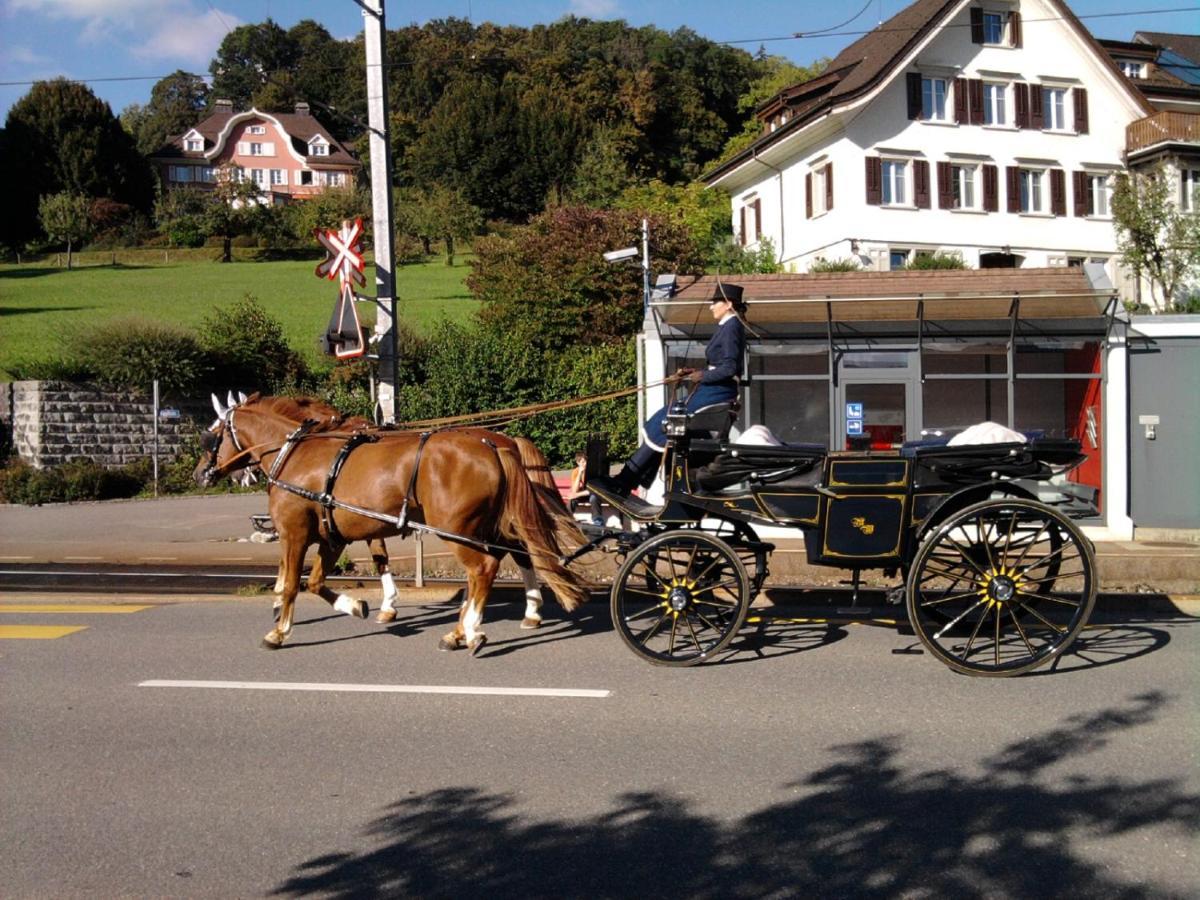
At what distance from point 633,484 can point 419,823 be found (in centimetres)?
411

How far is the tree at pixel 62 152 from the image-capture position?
74562mm

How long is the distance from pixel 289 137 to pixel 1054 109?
240ft

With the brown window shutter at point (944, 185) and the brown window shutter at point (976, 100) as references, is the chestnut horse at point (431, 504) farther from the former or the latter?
the brown window shutter at point (976, 100)

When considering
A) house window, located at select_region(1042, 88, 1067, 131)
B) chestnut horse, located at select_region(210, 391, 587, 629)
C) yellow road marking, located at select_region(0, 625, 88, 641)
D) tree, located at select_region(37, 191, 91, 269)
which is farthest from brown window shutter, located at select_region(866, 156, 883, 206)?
tree, located at select_region(37, 191, 91, 269)

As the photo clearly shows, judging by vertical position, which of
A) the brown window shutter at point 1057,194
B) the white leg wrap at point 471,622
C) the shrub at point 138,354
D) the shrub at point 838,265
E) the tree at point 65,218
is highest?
the tree at point 65,218

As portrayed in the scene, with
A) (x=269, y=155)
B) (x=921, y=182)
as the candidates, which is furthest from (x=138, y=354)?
(x=269, y=155)

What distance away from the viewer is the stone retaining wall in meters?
25.4

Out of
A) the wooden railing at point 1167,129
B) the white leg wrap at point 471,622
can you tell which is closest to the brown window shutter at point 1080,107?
the wooden railing at point 1167,129

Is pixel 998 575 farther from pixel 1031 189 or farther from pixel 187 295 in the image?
pixel 187 295

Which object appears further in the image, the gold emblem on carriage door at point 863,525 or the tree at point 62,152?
the tree at point 62,152

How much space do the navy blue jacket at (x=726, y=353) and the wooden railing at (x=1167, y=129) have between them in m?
37.6

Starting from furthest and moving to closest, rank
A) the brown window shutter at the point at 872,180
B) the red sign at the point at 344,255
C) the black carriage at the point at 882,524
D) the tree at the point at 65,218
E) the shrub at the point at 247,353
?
the tree at the point at 65,218, the brown window shutter at the point at 872,180, the shrub at the point at 247,353, the red sign at the point at 344,255, the black carriage at the point at 882,524

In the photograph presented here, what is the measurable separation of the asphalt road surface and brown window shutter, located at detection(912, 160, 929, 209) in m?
33.2

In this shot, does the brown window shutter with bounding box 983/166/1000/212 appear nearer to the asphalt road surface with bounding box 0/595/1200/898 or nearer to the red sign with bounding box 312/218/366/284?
the red sign with bounding box 312/218/366/284
